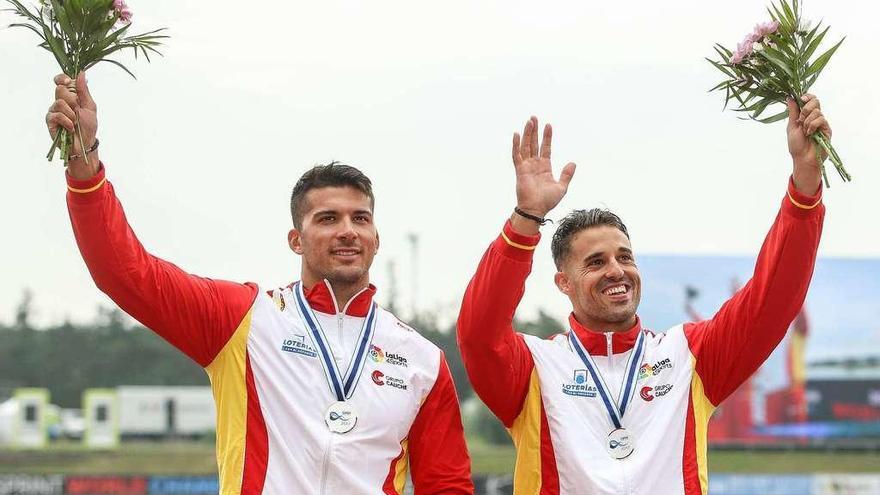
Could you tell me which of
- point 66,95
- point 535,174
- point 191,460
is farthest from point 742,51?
point 191,460

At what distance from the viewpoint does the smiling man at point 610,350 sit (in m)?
4.63

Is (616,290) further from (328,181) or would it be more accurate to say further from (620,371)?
(328,181)

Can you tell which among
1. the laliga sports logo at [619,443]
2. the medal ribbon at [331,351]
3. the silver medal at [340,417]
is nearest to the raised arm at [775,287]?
the laliga sports logo at [619,443]

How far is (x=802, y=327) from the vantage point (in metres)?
21.6

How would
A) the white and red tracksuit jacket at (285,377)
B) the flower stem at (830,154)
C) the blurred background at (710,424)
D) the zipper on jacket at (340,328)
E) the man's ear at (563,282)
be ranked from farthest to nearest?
the blurred background at (710,424), the man's ear at (563,282), the zipper on jacket at (340,328), the flower stem at (830,154), the white and red tracksuit jacket at (285,377)

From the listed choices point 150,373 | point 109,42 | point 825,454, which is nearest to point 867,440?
point 825,454

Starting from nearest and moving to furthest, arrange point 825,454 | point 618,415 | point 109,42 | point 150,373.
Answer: point 109,42 < point 618,415 < point 825,454 < point 150,373

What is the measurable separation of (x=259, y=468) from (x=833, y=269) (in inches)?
759

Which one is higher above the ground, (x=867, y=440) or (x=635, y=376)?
(x=635, y=376)

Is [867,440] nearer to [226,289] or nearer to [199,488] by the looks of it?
[199,488]

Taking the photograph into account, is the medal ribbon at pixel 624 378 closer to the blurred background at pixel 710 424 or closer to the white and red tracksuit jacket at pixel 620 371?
the white and red tracksuit jacket at pixel 620 371

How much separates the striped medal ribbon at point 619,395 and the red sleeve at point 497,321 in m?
0.28

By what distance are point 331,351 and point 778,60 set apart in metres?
2.03

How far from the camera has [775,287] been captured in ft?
15.7
